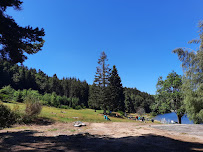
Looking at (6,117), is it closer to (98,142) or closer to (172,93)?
(98,142)

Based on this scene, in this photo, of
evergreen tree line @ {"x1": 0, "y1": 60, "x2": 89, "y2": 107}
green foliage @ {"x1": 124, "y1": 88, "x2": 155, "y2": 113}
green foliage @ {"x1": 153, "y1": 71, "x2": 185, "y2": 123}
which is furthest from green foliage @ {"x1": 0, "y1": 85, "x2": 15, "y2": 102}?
evergreen tree line @ {"x1": 0, "y1": 60, "x2": 89, "y2": 107}

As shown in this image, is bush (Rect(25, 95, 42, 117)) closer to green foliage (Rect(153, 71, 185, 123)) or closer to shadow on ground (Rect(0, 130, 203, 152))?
shadow on ground (Rect(0, 130, 203, 152))

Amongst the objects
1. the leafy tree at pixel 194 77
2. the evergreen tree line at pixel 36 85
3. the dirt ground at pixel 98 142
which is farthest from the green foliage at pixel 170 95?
the evergreen tree line at pixel 36 85

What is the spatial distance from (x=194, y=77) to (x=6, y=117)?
2012 centimetres

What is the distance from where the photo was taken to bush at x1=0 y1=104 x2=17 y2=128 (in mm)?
10883

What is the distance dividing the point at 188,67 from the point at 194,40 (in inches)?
132

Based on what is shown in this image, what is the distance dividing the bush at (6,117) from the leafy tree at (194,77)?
1964 cm

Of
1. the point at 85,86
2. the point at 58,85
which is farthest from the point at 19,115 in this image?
the point at 58,85

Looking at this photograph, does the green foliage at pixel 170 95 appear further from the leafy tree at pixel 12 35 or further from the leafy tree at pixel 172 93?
the leafy tree at pixel 12 35

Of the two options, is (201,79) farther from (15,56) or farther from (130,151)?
(15,56)

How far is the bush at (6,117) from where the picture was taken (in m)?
10.9

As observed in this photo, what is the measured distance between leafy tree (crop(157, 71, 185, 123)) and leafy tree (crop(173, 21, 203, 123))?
912cm

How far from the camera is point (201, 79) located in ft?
46.9

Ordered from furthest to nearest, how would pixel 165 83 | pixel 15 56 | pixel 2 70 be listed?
pixel 2 70 < pixel 165 83 < pixel 15 56
